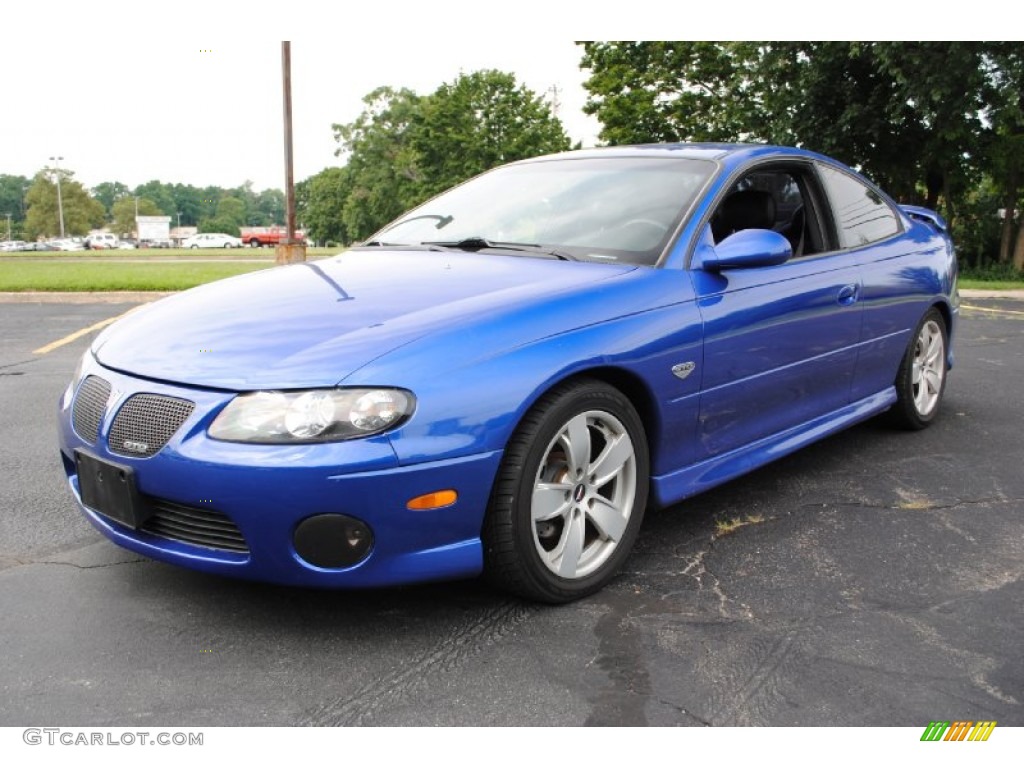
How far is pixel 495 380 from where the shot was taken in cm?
258

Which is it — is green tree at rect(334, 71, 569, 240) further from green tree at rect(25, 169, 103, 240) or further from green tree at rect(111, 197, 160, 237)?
green tree at rect(111, 197, 160, 237)

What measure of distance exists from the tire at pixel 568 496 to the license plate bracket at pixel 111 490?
0.98m

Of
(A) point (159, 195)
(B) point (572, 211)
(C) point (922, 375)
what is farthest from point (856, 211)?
(A) point (159, 195)

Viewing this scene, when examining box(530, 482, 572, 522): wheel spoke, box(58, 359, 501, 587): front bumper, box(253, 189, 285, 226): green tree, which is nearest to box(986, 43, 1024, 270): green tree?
box(530, 482, 572, 522): wheel spoke

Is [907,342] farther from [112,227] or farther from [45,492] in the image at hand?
[112,227]

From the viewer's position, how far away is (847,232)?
4266 millimetres

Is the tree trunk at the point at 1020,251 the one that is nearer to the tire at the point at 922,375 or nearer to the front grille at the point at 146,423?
the tire at the point at 922,375

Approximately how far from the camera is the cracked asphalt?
2.28 m

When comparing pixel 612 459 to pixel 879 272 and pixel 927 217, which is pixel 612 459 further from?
pixel 927 217

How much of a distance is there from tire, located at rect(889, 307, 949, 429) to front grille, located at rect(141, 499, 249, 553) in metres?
3.56

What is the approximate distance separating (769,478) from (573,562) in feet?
5.41

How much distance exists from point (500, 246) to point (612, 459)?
1077mm

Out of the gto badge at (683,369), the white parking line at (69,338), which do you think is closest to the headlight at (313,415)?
the gto badge at (683,369)

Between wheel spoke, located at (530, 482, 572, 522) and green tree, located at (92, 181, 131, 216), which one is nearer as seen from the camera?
wheel spoke, located at (530, 482, 572, 522)
